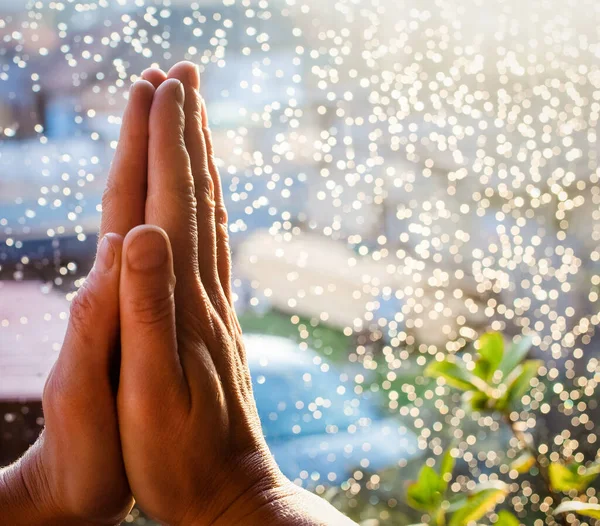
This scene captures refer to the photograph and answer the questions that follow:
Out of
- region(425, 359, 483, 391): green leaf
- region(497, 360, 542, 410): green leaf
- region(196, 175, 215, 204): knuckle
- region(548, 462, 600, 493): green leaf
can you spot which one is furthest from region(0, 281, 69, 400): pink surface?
region(548, 462, 600, 493): green leaf

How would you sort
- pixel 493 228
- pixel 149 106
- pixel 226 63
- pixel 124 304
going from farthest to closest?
pixel 493 228
pixel 226 63
pixel 149 106
pixel 124 304

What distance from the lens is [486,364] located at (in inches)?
36.9

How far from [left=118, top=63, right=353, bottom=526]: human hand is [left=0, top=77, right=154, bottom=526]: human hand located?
0.02 meters

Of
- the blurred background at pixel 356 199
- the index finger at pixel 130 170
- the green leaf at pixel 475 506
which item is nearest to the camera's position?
the index finger at pixel 130 170

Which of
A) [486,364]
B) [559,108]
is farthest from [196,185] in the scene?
[559,108]

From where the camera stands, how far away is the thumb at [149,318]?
0.53 metres

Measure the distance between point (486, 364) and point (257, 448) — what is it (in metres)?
0.50

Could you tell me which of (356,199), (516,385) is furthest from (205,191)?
(516,385)

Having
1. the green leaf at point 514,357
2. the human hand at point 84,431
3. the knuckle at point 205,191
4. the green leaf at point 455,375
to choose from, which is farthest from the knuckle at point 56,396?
the green leaf at point 514,357

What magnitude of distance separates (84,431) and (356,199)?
702 millimetres

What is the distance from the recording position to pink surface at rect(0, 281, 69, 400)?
95 cm

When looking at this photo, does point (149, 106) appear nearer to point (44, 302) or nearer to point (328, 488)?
point (44, 302)

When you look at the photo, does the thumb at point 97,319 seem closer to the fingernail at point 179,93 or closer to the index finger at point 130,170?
the index finger at point 130,170

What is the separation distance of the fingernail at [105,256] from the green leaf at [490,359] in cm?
65
